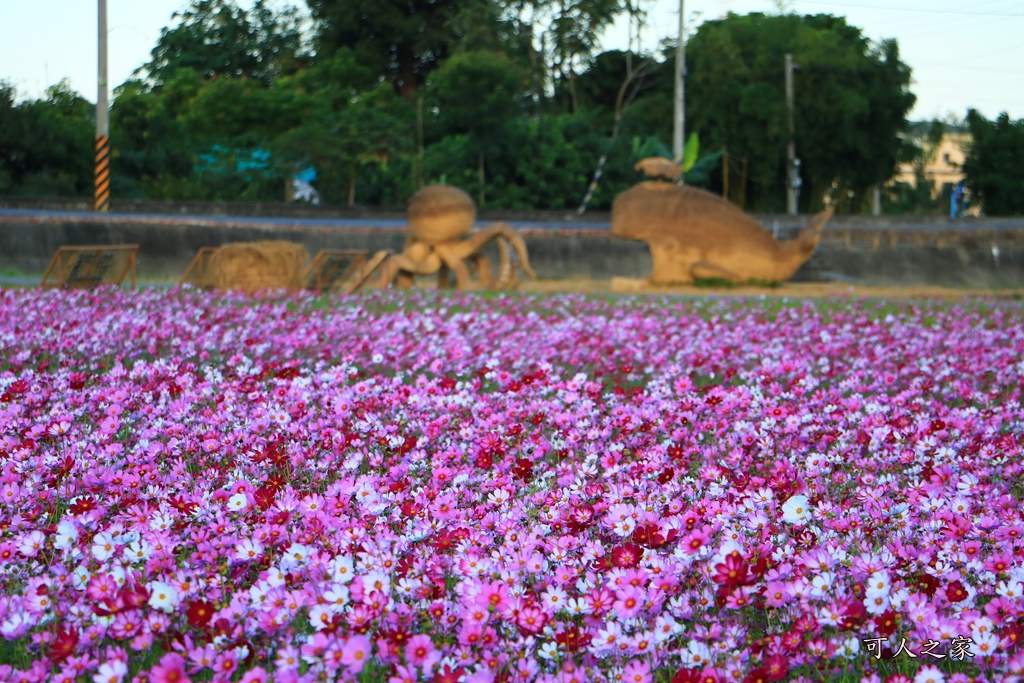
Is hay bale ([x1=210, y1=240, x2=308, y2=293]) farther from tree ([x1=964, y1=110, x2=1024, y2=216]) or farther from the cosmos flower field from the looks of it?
tree ([x1=964, y1=110, x2=1024, y2=216])

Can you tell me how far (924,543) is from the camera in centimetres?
291

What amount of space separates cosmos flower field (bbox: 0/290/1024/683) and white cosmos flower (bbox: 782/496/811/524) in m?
0.01

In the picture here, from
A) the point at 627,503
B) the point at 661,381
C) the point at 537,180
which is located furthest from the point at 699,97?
the point at 627,503

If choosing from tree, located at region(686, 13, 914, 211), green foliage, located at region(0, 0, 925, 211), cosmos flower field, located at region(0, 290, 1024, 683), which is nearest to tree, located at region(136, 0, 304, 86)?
green foliage, located at region(0, 0, 925, 211)

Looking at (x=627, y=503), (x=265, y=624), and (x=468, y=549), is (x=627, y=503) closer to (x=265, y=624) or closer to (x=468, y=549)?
(x=468, y=549)

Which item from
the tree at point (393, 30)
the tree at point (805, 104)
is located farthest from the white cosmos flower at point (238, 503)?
the tree at point (805, 104)

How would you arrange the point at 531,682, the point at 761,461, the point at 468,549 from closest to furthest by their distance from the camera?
the point at 531,682 < the point at 468,549 < the point at 761,461

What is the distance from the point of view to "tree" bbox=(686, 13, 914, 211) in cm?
3975

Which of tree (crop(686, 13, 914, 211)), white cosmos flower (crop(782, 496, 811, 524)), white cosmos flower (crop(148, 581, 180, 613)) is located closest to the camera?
white cosmos flower (crop(148, 581, 180, 613))

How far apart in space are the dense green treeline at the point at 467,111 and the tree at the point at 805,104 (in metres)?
0.07

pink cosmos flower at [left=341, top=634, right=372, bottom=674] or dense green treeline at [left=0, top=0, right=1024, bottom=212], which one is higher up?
dense green treeline at [left=0, top=0, right=1024, bottom=212]

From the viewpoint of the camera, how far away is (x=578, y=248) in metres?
19.2

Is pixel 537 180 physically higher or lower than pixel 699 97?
lower

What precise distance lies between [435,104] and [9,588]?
34008mm
